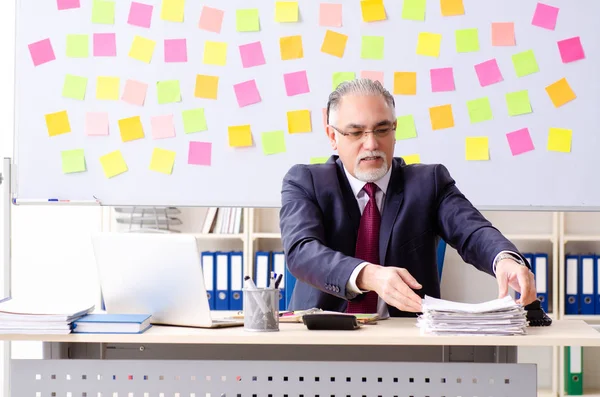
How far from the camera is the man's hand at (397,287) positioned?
166 cm

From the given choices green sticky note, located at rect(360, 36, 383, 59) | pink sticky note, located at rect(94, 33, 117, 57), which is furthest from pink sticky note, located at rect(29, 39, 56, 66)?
green sticky note, located at rect(360, 36, 383, 59)

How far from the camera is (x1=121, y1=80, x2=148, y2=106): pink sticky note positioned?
117 inches

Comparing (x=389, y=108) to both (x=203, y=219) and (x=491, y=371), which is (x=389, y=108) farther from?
(x=203, y=219)

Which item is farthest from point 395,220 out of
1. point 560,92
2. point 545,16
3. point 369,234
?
point 545,16

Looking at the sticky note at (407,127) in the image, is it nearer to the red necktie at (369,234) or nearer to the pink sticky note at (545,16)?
the pink sticky note at (545,16)

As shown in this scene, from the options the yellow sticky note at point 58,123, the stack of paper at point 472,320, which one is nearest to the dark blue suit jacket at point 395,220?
the stack of paper at point 472,320

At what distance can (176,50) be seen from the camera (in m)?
2.98

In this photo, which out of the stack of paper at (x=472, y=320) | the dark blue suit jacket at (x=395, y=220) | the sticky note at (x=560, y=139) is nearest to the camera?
the stack of paper at (x=472, y=320)

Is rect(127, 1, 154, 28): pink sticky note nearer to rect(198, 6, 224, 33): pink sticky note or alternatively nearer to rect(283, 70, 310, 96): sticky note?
rect(198, 6, 224, 33): pink sticky note

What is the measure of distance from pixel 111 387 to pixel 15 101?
5.08ft

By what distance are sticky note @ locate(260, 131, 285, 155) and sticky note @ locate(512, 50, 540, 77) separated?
89 centimetres

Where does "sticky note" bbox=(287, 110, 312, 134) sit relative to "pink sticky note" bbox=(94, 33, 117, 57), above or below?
below

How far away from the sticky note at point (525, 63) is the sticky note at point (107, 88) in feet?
4.79

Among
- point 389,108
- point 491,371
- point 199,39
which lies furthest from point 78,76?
point 491,371
